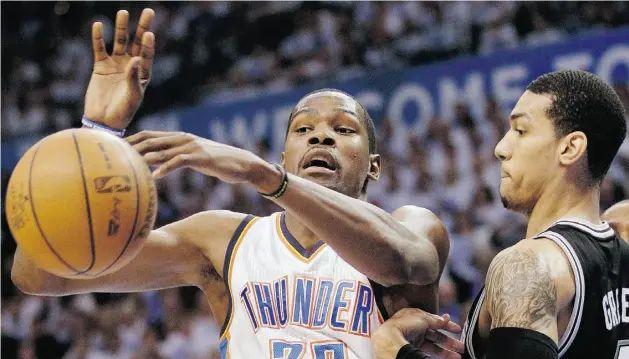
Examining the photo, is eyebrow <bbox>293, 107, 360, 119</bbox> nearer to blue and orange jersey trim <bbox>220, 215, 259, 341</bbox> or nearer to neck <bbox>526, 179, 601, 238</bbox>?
blue and orange jersey trim <bbox>220, 215, 259, 341</bbox>

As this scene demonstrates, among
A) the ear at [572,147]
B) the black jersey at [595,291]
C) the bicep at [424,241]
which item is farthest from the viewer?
the bicep at [424,241]

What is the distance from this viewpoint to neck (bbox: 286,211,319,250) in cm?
351

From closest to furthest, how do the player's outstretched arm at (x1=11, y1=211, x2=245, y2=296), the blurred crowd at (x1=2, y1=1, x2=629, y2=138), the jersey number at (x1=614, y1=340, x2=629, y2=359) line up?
1. the jersey number at (x1=614, y1=340, x2=629, y2=359)
2. the player's outstretched arm at (x1=11, y1=211, x2=245, y2=296)
3. the blurred crowd at (x1=2, y1=1, x2=629, y2=138)

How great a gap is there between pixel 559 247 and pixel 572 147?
390 mm

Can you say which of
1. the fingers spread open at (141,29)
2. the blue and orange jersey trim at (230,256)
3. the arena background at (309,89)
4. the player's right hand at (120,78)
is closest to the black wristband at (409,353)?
the blue and orange jersey trim at (230,256)

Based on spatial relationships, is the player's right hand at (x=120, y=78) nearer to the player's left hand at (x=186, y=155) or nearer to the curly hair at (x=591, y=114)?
the player's left hand at (x=186, y=155)

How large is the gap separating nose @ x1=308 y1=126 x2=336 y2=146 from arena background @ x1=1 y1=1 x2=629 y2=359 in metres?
3.81

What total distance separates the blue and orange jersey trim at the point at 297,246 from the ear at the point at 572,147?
1.06 m

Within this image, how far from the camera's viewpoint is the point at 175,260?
362 centimetres

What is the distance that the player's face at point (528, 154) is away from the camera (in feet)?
9.48

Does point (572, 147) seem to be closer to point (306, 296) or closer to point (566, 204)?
point (566, 204)

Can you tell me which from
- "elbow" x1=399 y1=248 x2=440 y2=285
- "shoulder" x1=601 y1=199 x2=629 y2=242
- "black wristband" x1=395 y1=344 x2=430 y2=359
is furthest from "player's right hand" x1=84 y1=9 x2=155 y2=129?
"shoulder" x1=601 y1=199 x2=629 y2=242

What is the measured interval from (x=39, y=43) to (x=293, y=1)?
4551 mm

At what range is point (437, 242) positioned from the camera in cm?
332
